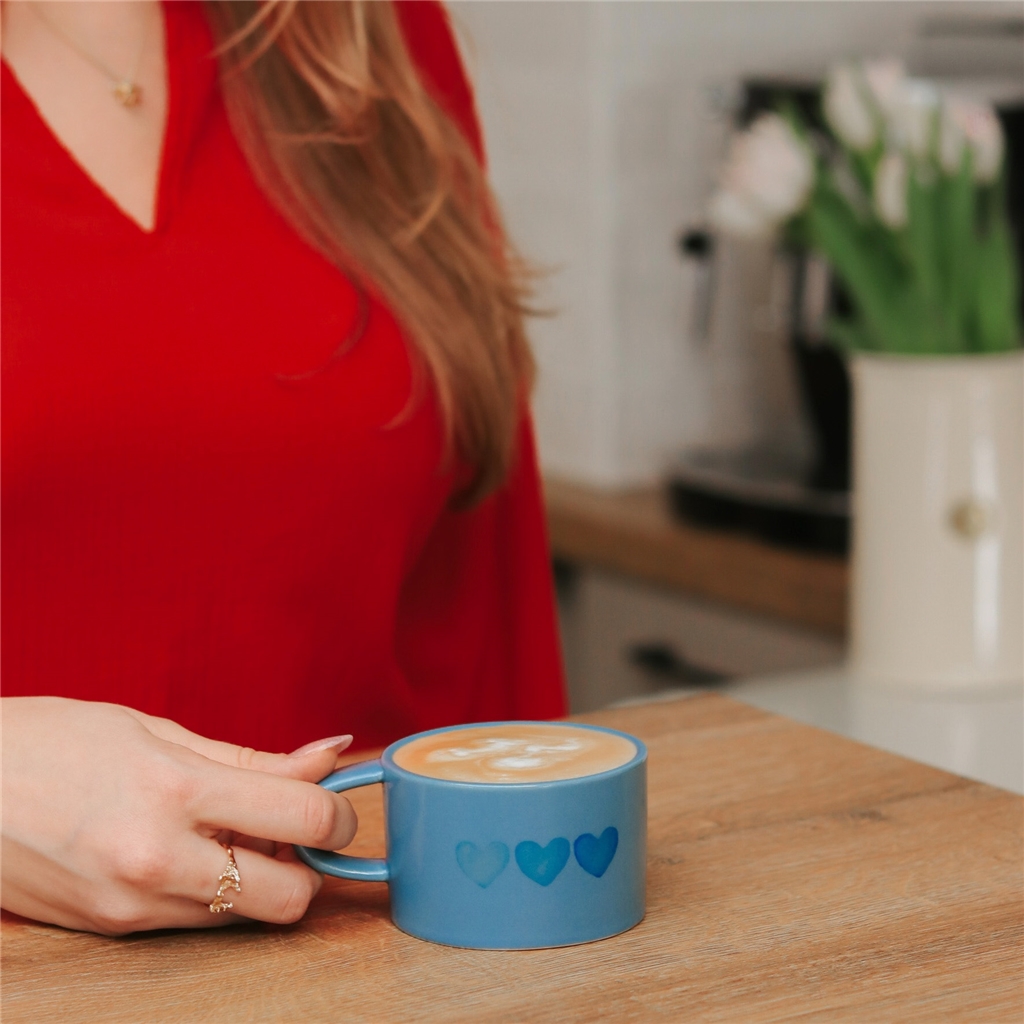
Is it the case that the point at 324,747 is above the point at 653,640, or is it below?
above

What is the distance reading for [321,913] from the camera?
56 centimetres

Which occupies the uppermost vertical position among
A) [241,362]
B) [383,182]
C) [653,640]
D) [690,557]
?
[383,182]

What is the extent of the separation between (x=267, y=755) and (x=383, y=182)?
0.54 m

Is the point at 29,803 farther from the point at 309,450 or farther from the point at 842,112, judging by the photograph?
the point at 842,112

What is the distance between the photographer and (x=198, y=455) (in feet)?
2.92

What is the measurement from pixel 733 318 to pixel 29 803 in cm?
168

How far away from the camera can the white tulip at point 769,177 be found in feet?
5.04

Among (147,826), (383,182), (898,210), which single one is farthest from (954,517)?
(147,826)

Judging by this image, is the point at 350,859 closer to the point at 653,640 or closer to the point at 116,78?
the point at 116,78

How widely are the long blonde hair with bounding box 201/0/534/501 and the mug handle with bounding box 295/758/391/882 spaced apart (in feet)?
1.44

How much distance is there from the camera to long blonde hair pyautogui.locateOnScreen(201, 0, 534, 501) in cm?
97

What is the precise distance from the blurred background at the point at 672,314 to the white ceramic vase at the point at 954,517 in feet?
1.45

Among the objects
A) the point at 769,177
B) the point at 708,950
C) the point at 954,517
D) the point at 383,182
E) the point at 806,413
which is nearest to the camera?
the point at 708,950

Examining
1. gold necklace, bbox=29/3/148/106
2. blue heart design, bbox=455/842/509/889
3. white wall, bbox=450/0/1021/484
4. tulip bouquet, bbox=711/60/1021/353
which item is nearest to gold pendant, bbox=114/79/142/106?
gold necklace, bbox=29/3/148/106
